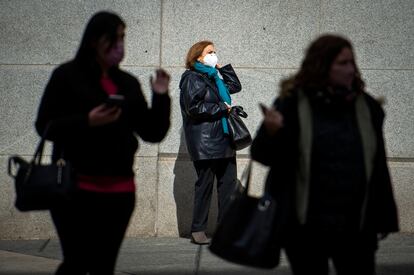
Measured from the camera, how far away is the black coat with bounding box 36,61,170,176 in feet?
12.9

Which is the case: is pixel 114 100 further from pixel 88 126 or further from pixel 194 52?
pixel 194 52

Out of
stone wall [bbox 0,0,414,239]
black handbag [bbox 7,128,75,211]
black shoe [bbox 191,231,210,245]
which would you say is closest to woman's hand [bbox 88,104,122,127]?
black handbag [bbox 7,128,75,211]

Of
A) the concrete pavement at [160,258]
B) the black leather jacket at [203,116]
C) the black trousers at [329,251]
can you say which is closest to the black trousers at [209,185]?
the black leather jacket at [203,116]

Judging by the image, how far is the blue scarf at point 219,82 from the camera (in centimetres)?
753

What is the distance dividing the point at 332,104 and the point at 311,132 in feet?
0.53

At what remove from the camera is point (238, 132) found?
7.52 meters

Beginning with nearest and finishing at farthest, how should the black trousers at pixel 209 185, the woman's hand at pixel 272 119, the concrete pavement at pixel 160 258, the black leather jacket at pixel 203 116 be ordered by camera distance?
the woman's hand at pixel 272 119 → the concrete pavement at pixel 160 258 → the black leather jacket at pixel 203 116 → the black trousers at pixel 209 185

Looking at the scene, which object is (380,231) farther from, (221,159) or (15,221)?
(15,221)

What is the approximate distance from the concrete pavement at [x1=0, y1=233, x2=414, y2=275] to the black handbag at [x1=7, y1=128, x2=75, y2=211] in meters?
2.43

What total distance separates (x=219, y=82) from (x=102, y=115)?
3817 millimetres

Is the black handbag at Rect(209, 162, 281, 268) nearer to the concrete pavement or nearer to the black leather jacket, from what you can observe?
the concrete pavement

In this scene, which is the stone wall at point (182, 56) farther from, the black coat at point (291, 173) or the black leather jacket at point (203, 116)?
the black coat at point (291, 173)

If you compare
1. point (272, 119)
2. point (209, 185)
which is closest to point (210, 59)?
point (209, 185)

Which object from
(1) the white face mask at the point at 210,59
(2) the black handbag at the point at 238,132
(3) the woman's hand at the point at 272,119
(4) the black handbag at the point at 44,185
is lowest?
(2) the black handbag at the point at 238,132
